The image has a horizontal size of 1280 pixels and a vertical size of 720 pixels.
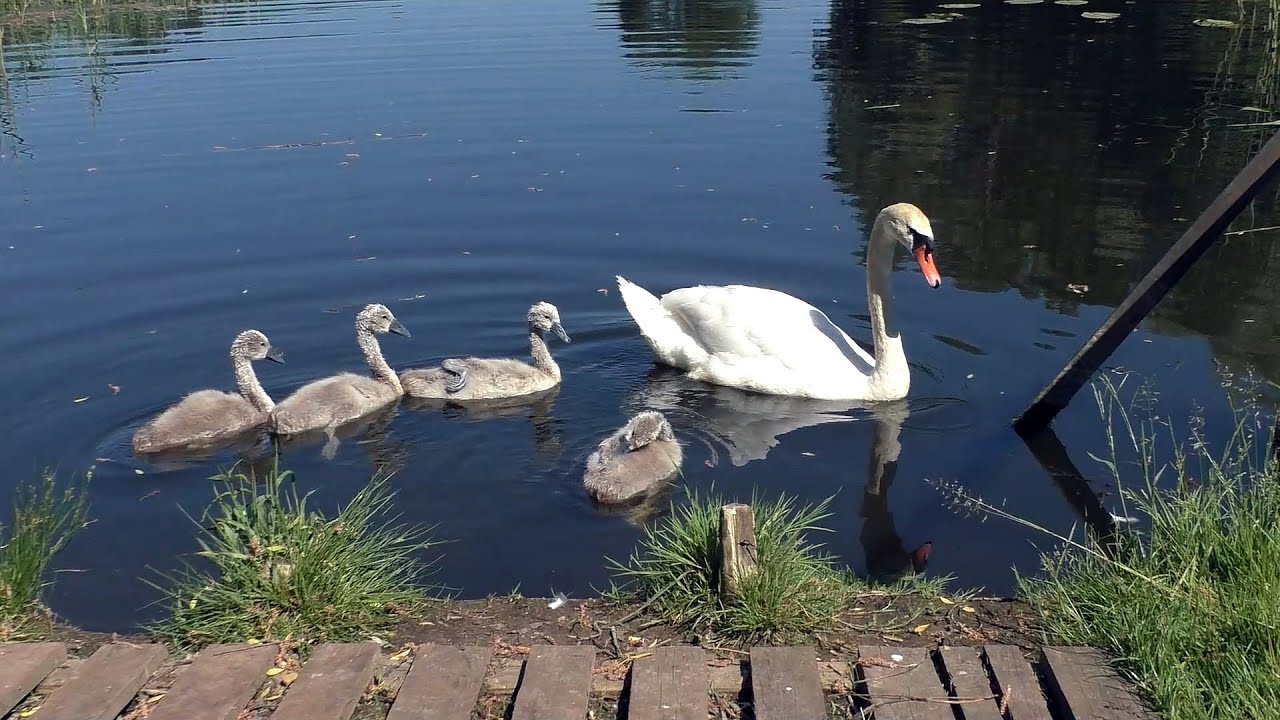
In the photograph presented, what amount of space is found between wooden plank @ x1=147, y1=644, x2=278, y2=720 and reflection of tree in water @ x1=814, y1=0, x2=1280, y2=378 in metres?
6.85

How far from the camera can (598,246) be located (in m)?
12.1

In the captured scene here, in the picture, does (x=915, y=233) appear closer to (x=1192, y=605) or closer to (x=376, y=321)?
(x=376, y=321)

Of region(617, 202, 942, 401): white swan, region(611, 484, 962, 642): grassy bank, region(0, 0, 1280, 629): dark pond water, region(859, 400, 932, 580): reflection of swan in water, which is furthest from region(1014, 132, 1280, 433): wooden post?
region(611, 484, 962, 642): grassy bank

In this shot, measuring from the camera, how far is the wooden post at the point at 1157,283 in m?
5.95

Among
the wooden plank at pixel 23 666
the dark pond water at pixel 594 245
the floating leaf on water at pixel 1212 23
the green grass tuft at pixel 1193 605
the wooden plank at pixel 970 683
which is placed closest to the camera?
the green grass tuft at pixel 1193 605

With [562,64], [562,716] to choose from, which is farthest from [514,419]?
[562,64]

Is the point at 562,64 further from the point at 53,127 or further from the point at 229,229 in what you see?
the point at 229,229

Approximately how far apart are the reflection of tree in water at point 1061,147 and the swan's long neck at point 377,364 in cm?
492

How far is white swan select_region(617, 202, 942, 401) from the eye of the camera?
28.8ft

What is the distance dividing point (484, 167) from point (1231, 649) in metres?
11.9

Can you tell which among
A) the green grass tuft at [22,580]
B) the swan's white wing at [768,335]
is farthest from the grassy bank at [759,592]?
the swan's white wing at [768,335]

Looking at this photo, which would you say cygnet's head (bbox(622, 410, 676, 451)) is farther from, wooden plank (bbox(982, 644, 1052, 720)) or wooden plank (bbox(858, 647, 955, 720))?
wooden plank (bbox(982, 644, 1052, 720))

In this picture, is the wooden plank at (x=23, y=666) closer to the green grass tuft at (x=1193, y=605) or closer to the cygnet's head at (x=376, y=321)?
the green grass tuft at (x=1193, y=605)

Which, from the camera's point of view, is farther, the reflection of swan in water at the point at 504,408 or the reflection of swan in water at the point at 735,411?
the reflection of swan in water at the point at 504,408
